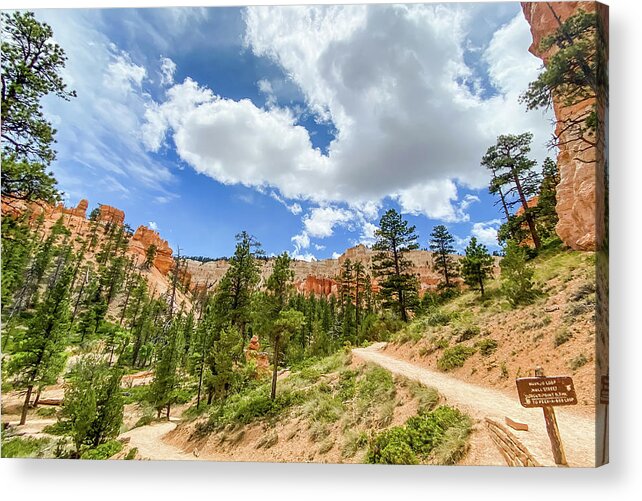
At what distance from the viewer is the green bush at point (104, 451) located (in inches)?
297

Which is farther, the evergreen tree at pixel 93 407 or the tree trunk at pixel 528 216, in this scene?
the tree trunk at pixel 528 216

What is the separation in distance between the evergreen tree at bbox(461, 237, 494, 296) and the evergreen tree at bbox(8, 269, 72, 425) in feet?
65.9

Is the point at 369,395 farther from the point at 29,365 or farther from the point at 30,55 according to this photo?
the point at 29,365

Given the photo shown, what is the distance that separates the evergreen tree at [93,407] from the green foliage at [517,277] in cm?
1288

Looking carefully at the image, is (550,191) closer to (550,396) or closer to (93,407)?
(550,396)

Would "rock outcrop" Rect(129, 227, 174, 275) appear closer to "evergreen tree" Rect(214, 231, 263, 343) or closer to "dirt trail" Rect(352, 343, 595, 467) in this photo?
"evergreen tree" Rect(214, 231, 263, 343)

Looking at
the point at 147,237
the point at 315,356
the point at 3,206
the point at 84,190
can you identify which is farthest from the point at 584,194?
the point at 147,237

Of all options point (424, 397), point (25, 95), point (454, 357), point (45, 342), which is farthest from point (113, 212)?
point (454, 357)

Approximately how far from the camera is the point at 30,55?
834 cm

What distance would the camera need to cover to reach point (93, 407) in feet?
27.3

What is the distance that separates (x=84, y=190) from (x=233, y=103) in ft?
17.8

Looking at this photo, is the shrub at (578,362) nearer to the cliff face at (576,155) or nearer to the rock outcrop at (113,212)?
the cliff face at (576,155)

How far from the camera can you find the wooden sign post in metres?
5.32

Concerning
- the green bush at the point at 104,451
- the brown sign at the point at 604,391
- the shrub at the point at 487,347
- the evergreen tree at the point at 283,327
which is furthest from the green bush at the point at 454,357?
the green bush at the point at 104,451
